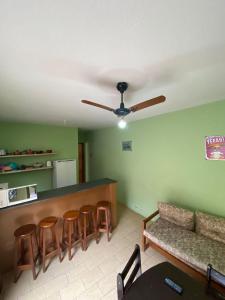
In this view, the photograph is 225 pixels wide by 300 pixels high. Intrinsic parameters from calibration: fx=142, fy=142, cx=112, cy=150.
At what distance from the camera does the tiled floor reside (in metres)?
1.79

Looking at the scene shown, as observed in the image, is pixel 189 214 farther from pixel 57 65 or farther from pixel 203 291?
pixel 57 65

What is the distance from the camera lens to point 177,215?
258 centimetres

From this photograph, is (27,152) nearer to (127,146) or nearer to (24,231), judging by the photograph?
(24,231)

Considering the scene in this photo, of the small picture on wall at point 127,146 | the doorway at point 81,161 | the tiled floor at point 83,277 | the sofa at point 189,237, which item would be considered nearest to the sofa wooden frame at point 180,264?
the sofa at point 189,237

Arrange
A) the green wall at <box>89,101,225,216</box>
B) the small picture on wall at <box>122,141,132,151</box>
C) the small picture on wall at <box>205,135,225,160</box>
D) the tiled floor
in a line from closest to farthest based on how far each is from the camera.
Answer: the tiled floor
the small picture on wall at <box>205,135,225,160</box>
the green wall at <box>89,101,225,216</box>
the small picture on wall at <box>122,141,132,151</box>

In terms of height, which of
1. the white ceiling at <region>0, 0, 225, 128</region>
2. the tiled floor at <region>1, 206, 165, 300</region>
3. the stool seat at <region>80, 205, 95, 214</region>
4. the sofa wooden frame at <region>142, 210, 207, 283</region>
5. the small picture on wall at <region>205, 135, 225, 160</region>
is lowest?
the tiled floor at <region>1, 206, 165, 300</region>

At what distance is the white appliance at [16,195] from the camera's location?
1.96 metres

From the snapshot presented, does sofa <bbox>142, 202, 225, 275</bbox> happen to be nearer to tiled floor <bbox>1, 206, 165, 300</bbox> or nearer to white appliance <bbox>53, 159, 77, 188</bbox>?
tiled floor <bbox>1, 206, 165, 300</bbox>

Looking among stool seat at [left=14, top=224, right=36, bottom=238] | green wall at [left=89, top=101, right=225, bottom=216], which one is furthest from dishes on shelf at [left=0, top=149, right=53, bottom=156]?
stool seat at [left=14, top=224, right=36, bottom=238]

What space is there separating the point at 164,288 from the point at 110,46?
202 cm

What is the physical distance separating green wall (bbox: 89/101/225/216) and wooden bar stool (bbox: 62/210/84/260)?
5.91ft

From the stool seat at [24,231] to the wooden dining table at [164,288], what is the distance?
1.53m

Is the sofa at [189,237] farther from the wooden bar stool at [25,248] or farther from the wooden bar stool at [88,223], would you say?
the wooden bar stool at [25,248]

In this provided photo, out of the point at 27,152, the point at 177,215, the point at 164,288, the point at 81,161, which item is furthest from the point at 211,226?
the point at 81,161
